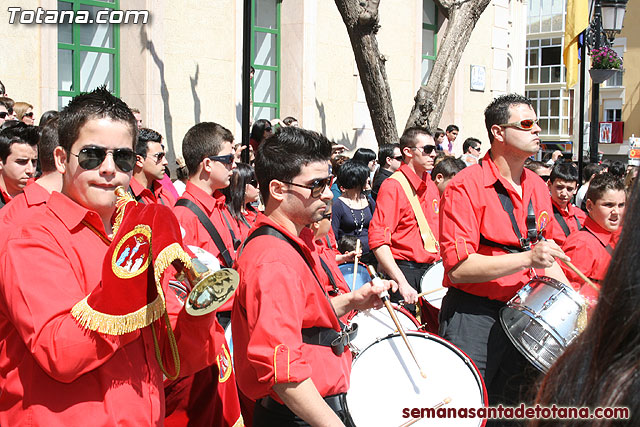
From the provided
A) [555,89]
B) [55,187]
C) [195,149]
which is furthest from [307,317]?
[555,89]

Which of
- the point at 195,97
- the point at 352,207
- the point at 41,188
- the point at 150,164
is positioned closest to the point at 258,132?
the point at 195,97

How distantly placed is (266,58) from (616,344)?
44.7 ft

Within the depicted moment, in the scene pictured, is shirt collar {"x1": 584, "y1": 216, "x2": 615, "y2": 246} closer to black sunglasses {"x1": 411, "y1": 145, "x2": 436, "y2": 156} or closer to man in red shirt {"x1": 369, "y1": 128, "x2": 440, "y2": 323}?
man in red shirt {"x1": 369, "y1": 128, "x2": 440, "y2": 323}

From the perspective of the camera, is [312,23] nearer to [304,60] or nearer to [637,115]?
[304,60]

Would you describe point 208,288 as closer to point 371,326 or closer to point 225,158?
point 371,326

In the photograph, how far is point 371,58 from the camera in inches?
434

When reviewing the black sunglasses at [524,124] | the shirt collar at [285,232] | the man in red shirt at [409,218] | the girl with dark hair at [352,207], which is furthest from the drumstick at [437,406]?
the girl with dark hair at [352,207]

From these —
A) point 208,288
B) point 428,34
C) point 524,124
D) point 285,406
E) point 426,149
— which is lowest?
point 285,406

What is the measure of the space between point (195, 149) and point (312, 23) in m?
9.35

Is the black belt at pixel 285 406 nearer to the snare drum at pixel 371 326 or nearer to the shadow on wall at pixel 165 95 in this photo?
the snare drum at pixel 371 326

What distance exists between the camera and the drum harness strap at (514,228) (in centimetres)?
450

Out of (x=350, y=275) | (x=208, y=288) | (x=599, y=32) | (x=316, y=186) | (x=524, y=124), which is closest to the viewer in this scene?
(x=208, y=288)

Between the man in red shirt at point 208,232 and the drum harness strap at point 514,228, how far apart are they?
1686 mm

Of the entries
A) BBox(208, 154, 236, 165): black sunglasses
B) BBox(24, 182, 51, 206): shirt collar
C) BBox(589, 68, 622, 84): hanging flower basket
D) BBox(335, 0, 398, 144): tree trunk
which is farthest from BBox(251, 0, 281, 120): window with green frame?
BBox(24, 182, 51, 206): shirt collar
